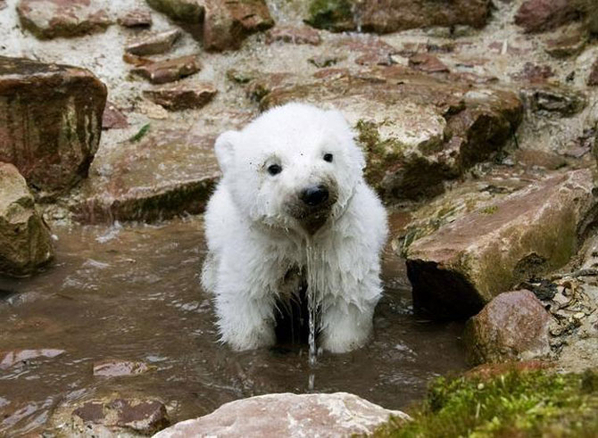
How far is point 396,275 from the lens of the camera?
21.2 ft

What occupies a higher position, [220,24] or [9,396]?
[220,24]

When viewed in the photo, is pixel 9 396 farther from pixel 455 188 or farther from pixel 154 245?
pixel 455 188

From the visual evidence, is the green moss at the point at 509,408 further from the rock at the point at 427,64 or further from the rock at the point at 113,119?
the rock at the point at 427,64

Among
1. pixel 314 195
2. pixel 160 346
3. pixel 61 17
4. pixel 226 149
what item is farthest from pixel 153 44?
pixel 314 195

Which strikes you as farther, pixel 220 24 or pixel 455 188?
pixel 220 24

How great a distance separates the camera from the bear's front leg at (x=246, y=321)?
17.6 feet

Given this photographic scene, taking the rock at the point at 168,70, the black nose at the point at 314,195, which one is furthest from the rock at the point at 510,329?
the rock at the point at 168,70

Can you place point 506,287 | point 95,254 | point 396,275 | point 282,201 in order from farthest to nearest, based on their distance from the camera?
1. point 95,254
2. point 396,275
3. point 506,287
4. point 282,201

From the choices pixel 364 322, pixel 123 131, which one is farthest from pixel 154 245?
pixel 364 322

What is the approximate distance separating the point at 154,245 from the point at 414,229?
228cm

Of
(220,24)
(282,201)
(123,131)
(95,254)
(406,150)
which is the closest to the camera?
(282,201)

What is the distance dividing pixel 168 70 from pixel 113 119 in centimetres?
99

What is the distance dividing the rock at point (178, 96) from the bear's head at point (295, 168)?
4124 mm

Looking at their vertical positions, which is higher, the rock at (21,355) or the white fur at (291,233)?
the white fur at (291,233)
